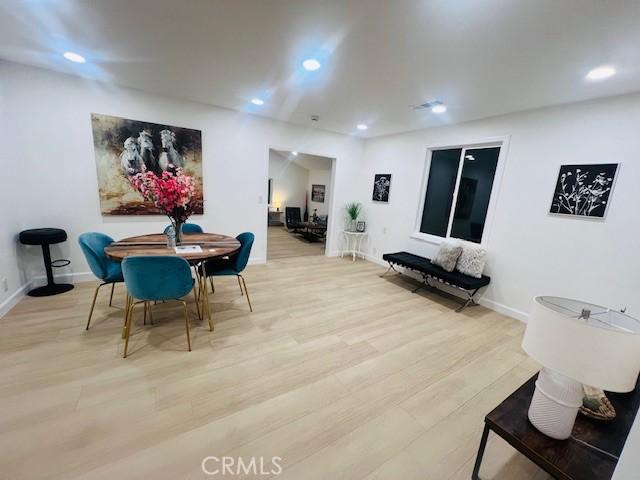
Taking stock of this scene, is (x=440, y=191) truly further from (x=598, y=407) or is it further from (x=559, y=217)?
(x=598, y=407)

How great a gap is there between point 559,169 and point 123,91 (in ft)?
17.0

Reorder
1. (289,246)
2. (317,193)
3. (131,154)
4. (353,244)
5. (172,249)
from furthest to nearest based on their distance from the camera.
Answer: (317,193)
(289,246)
(353,244)
(131,154)
(172,249)

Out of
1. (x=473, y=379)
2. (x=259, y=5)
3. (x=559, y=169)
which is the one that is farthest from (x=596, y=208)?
(x=259, y=5)

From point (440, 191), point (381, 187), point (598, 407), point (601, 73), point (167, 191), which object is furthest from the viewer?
point (381, 187)

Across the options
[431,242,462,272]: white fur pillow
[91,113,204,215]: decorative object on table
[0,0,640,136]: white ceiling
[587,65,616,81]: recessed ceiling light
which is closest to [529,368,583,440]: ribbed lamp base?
[0,0,640,136]: white ceiling

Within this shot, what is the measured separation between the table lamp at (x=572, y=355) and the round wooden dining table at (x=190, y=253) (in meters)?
2.24

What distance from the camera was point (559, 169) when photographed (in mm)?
2850

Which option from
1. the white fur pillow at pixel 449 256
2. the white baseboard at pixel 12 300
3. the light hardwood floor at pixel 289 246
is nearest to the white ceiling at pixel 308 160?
the light hardwood floor at pixel 289 246

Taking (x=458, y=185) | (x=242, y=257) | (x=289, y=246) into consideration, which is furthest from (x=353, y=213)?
(x=242, y=257)

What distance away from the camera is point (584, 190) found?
269 cm

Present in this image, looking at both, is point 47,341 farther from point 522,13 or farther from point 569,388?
point 522,13

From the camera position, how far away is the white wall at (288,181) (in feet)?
31.3

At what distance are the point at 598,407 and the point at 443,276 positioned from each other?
2.24 metres

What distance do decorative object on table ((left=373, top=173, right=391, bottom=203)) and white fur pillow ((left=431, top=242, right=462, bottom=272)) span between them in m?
1.63
